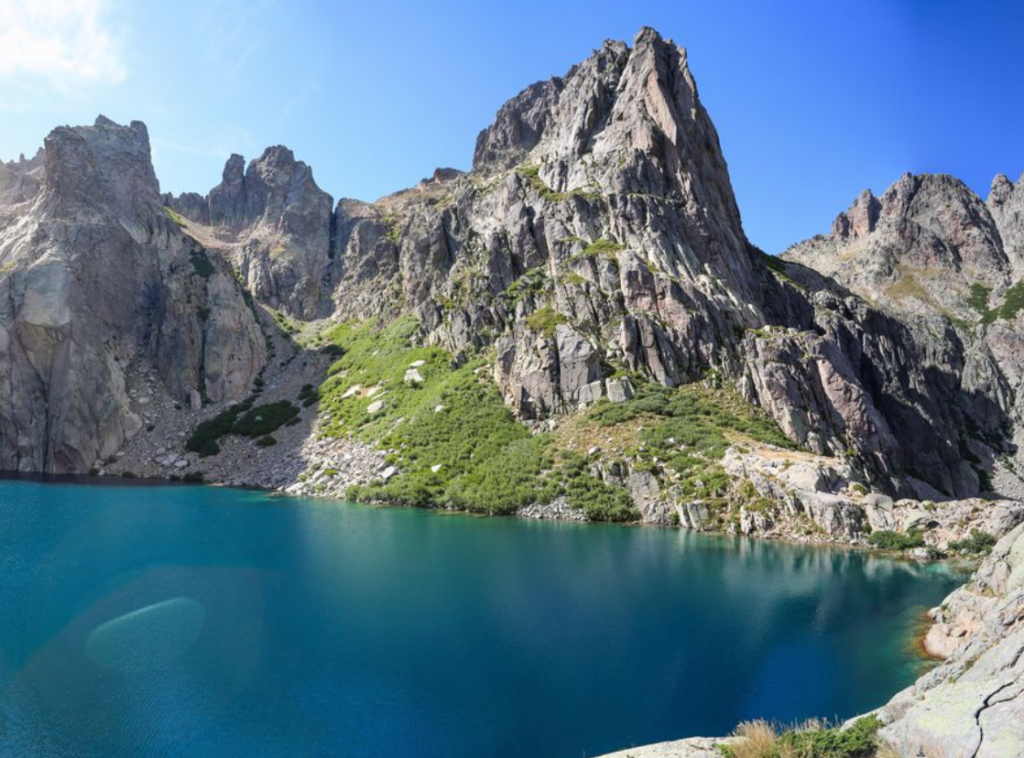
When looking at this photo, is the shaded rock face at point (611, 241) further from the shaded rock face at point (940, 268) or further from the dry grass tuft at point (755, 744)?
the shaded rock face at point (940, 268)

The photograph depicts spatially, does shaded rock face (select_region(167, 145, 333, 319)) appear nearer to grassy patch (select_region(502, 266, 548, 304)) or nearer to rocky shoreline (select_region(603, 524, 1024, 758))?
grassy patch (select_region(502, 266, 548, 304))

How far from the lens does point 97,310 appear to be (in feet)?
314

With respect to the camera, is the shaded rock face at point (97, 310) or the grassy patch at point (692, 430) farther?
the shaded rock face at point (97, 310)

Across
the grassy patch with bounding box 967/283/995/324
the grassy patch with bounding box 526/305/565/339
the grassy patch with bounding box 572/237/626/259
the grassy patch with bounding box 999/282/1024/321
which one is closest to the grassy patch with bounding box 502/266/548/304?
the grassy patch with bounding box 526/305/565/339

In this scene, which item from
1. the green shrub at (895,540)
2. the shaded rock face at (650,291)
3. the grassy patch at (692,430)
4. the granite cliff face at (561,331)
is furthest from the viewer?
the shaded rock face at (650,291)

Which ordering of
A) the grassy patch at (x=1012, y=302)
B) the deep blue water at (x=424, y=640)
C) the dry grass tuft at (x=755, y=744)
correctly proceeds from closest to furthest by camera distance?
the dry grass tuft at (x=755, y=744)
the deep blue water at (x=424, y=640)
the grassy patch at (x=1012, y=302)

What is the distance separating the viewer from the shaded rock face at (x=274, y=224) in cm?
14588

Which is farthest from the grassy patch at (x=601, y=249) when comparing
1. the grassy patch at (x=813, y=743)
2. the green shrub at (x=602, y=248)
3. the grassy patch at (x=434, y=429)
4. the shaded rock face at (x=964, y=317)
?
the grassy patch at (x=813, y=743)

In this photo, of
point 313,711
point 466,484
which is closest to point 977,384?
point 466,484

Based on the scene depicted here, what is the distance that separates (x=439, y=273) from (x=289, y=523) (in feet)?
215

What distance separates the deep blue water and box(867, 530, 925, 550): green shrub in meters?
3.41

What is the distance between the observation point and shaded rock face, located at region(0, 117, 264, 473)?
279 feet

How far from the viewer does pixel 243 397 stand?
329 feet

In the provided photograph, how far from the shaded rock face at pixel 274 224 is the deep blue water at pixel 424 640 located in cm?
10599
